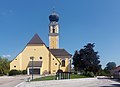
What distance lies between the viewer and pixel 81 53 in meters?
85.2

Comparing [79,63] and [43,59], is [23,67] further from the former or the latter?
[79,63]

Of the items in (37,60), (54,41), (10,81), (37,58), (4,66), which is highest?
(54,41)

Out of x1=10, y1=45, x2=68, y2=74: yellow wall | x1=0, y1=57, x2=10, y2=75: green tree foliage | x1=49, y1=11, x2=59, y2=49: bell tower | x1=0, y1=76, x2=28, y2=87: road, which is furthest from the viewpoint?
x1=49, y1=11, x2=59, y2=49: bell tower

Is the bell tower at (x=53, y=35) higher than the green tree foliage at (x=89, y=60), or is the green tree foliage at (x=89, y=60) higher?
the bell tower at (x=53, y=35)

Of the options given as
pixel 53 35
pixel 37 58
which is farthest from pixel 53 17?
pixel 37 58

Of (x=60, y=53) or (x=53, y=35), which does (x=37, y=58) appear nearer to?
(x=60, y=53)

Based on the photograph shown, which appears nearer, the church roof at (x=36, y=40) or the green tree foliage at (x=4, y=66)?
the church roof at (x=36, y=40)

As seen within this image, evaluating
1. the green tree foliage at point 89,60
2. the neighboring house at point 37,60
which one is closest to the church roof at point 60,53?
the neighboring house at point 37,60

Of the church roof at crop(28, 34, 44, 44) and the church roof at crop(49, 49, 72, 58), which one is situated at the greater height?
the church roof at crop(28, 34, 44, 44)

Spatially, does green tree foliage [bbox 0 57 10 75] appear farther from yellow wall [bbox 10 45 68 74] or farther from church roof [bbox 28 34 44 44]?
church roof [bbox 28 34 44 44]

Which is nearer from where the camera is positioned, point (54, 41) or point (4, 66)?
point (4, 66)

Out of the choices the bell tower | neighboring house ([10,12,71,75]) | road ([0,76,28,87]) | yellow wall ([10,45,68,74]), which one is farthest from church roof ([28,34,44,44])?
road ([0,76,28,87])

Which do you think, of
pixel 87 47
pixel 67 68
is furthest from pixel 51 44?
pixel 87 47

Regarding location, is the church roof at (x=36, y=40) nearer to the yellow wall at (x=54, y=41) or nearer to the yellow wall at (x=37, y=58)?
the yellow wall at (x=37, y=58)
